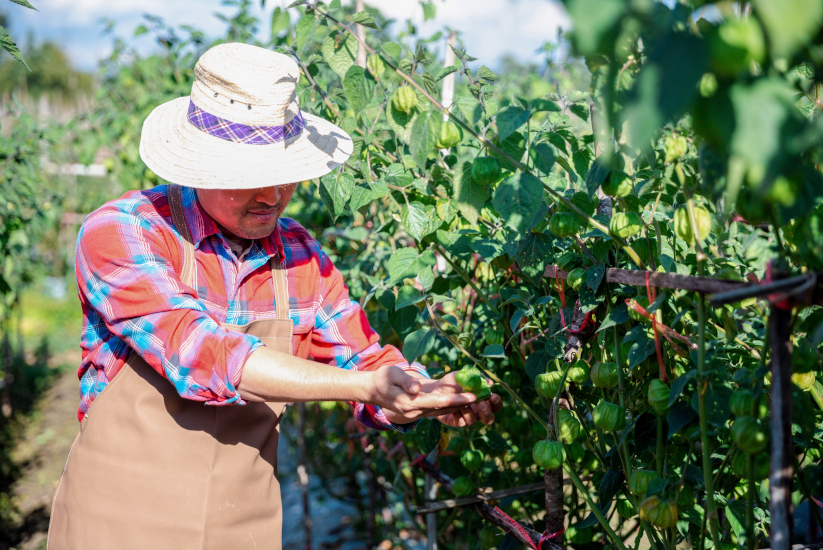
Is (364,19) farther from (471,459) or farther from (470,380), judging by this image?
(471,459)

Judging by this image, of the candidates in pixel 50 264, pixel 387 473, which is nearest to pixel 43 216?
pixel 387 473

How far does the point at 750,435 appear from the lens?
79 cm

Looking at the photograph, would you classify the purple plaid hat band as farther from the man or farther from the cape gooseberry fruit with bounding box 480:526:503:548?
the cape gooseberry fruit with bounding box 480:526:503:548

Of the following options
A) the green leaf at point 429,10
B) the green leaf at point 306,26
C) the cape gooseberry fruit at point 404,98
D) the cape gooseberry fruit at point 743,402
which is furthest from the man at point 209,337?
the green leaf at point 429,10

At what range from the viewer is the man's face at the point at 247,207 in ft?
4.35

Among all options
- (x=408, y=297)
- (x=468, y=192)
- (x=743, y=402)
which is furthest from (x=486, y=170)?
(x=743, y=402)

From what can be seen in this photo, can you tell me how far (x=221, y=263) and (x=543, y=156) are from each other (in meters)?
0.78

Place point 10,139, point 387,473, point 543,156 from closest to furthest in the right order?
point 543,156 → point 387,473 → point 10,139

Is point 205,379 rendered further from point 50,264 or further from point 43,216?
point 50,264

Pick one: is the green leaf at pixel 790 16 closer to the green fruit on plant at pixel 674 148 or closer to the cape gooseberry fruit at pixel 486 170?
the green fruit on plant at pixel 674 148

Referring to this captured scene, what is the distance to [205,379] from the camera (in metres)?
1.15

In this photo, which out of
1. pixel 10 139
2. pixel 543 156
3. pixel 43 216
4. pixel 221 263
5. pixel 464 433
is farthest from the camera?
pixel 43 216

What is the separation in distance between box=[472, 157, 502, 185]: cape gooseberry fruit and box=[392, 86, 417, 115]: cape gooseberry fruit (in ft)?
0.79

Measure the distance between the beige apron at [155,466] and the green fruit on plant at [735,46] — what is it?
3.68ft
